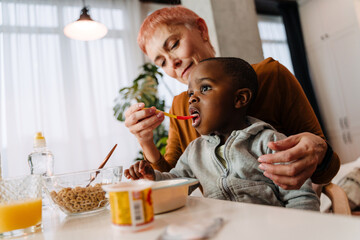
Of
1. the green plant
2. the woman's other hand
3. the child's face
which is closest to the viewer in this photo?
the child's face

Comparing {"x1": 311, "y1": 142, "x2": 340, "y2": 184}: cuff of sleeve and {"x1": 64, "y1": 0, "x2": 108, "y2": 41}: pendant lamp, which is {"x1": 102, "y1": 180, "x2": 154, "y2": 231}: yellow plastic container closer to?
{"x1": 311, "y1": 142, "x2": 340, "y2": 184}: cuff of sleeve

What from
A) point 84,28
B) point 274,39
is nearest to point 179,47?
point 84,28

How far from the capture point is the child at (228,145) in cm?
86

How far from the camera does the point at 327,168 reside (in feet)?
3.02

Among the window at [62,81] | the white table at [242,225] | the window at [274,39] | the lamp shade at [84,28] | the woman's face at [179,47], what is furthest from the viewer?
the window at [274,39]

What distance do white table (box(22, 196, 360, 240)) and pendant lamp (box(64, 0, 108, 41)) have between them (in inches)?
105

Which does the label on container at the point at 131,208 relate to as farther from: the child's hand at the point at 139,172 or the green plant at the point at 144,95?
the green plant at the point at 144,95

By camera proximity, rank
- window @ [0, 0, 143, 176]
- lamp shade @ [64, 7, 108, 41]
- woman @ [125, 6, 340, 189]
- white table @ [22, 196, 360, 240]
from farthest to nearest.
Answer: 1. window @ [0, 0, 143, 176]
2. lamp shade @ [64, 7, 108, 41]
3. woman @ [125, 6, 340, 189]
4. white table @ [22, 196, 360, 240]

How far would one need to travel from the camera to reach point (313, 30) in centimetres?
515

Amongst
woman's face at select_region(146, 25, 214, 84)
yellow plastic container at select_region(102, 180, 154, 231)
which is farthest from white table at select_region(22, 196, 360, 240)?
woman's face at select_region(146, 25, 214, 84)

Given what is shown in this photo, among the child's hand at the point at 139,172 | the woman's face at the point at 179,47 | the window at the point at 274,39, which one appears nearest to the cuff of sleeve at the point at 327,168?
the child's hand at the point at 139,172

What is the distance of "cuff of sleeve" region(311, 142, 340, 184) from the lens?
901 mm

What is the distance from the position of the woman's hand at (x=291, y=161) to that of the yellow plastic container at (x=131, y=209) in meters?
0.32

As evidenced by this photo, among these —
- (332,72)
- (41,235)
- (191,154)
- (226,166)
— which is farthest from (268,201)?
(332,72)
